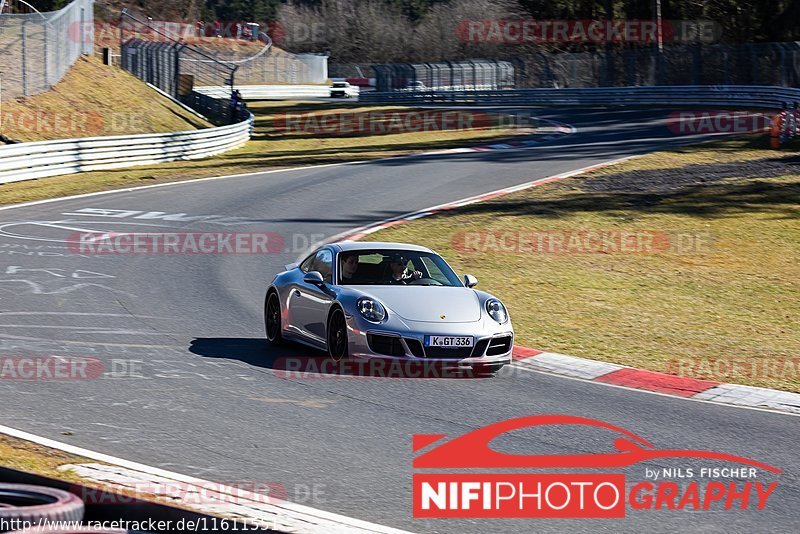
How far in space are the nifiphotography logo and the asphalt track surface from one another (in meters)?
0.11

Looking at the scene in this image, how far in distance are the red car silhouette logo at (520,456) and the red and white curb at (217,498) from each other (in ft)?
4.83

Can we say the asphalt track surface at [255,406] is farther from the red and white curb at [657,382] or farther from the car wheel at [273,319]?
the red and white curb at [657,382]

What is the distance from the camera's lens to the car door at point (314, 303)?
11.4 meters

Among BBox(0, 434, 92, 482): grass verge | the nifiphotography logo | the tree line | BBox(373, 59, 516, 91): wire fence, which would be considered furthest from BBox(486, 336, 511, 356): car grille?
BBox(373, 59, 516, 91): wire fence

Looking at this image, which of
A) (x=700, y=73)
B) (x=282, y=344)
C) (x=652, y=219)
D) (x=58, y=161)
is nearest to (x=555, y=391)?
(x=282, y=344)

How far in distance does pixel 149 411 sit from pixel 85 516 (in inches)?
132

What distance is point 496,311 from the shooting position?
11.2m

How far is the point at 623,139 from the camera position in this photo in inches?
1549

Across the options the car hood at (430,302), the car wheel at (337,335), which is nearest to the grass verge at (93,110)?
the car wheel at (337,335)

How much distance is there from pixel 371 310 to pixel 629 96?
48888 mm

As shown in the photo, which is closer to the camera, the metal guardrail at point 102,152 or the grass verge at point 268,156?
the grass verge at point 268,156

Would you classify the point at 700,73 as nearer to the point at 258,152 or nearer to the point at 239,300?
the point at 258,152

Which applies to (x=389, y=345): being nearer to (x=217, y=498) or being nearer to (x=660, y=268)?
(x=217, y=498)

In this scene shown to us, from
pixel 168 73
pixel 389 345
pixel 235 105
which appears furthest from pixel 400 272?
pixel 168 73
